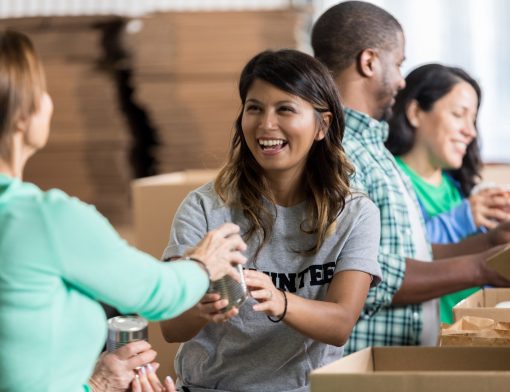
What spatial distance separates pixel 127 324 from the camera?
177cm

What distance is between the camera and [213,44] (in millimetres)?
4613

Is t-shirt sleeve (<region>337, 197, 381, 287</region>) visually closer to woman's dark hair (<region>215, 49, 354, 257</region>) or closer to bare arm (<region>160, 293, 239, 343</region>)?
woman's dark hair (<region>215, 49, 354, 257</region>)

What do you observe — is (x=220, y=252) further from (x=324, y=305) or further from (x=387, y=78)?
(x=387, y=78)

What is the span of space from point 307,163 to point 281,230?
0.18 meters

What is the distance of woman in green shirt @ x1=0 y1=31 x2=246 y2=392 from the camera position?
132 centimetres

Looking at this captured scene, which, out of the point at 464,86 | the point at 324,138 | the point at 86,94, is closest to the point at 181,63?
the point at 86,94

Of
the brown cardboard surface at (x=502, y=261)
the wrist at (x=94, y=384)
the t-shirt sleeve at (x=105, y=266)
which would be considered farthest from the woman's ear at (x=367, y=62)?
the t-shirt sleeve at (x=105, y=266)

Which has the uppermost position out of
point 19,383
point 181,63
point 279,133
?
point 181,63

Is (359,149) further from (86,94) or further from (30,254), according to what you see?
(86,94)

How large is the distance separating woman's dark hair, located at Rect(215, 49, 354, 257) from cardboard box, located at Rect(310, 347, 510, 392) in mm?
343

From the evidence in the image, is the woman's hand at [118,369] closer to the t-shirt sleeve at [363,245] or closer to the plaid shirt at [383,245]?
the t-shirt sleeve at [363,245]

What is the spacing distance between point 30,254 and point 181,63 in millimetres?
3372

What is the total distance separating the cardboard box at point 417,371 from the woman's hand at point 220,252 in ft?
0.69

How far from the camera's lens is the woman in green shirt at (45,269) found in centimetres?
132
